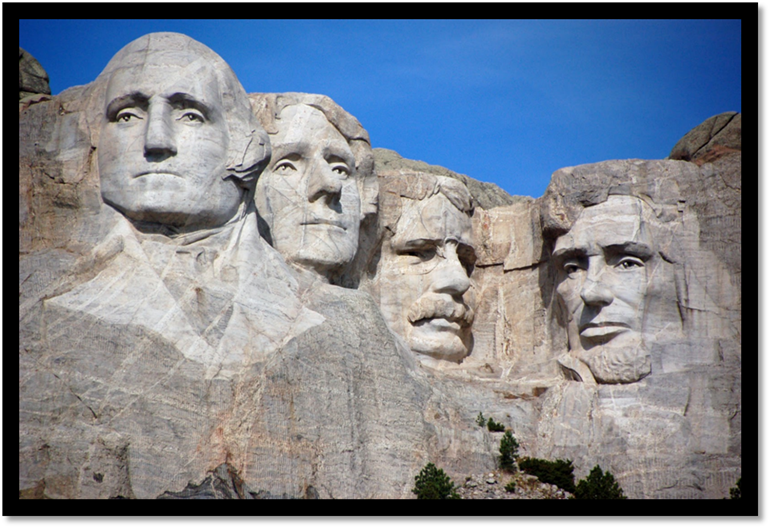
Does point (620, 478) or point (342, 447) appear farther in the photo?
point (620, 478)

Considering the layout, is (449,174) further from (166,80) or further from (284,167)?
(166,80)

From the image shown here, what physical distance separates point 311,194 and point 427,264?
2047 mm

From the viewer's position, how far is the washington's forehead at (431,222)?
20.6 meters

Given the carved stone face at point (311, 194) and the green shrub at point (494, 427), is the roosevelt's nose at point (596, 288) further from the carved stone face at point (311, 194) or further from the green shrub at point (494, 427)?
the carved stone face at point (311, 194)

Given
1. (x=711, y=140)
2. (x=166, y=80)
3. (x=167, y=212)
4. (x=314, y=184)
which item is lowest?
(x=167, y=212)

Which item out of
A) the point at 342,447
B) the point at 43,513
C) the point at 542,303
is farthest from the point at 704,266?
the point at 43,513

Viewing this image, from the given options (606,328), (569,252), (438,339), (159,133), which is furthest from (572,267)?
(159,133)

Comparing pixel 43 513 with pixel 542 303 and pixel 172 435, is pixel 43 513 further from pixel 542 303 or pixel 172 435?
pixel 542 303

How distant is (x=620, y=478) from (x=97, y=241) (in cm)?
666

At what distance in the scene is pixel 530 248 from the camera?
20.9m

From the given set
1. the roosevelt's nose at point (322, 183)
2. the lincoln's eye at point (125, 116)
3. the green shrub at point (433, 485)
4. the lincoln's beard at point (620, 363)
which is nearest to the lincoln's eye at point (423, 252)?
the roosevelt's nose at point (322, 183)

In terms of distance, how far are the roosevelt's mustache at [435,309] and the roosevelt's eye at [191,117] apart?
4098 millimetres

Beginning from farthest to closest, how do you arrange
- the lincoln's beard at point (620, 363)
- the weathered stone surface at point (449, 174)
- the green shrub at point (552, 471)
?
the weathered stone surface at point (449, 174) → the lincoln's beard at point (620, 363) → the green shrub at point (552, 471)

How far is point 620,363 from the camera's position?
62.2 ft
